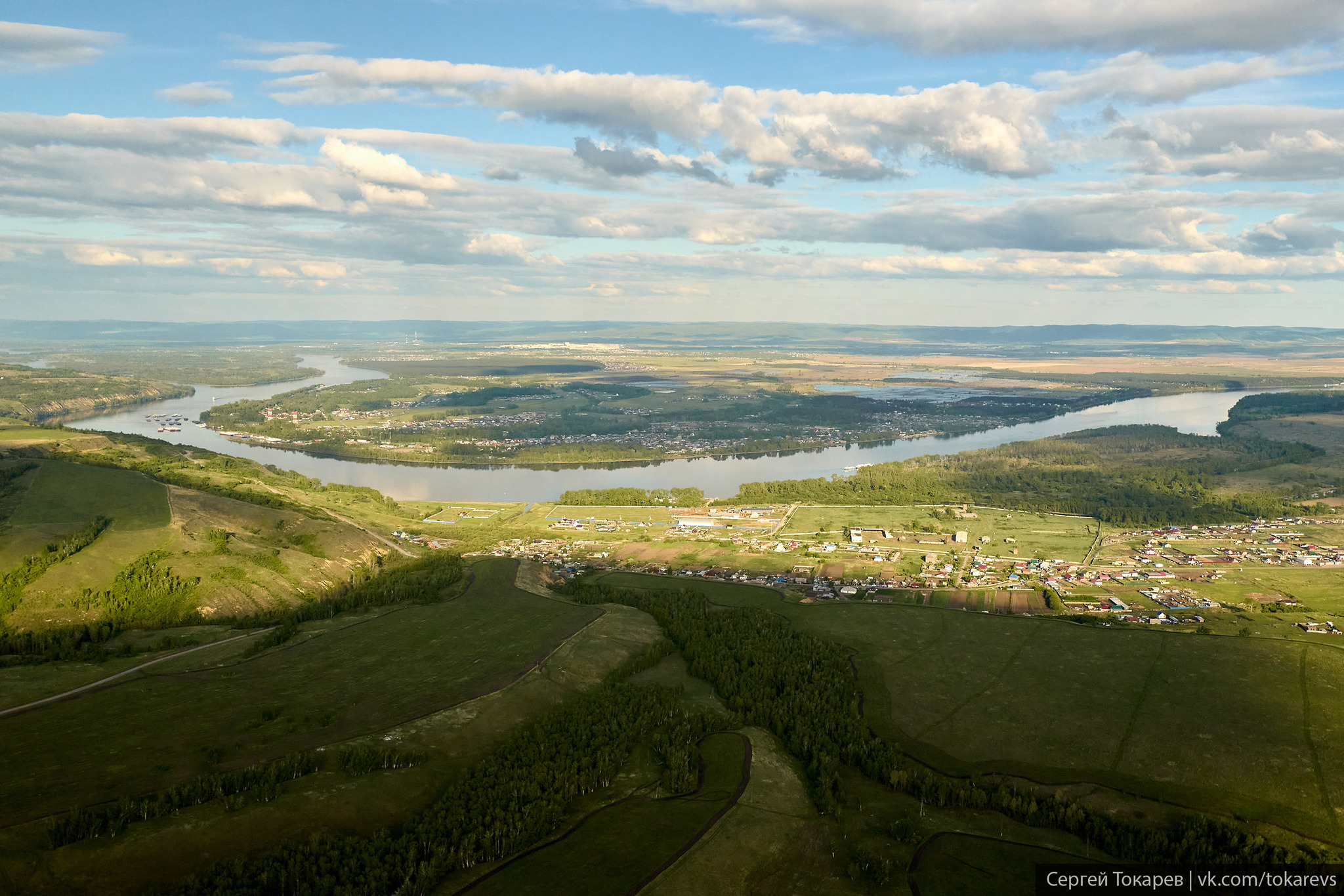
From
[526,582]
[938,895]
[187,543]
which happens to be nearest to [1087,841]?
[938,895]

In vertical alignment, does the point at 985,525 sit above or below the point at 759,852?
above

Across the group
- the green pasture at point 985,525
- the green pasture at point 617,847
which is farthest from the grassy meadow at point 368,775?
the green pasture at point 985,525

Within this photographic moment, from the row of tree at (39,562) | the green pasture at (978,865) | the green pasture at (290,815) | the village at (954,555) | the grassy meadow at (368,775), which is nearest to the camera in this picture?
the green pasture at (290,815)

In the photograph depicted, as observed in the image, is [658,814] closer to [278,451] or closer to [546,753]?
[546,753]

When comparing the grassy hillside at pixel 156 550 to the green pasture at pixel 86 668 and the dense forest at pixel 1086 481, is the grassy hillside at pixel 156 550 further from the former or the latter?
the dense forest at pixel 1086 481

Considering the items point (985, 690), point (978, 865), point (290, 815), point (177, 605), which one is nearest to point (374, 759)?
point (290, 815)

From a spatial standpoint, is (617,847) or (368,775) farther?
(368,775)

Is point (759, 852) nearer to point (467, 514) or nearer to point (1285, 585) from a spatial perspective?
point (1285, 585)
